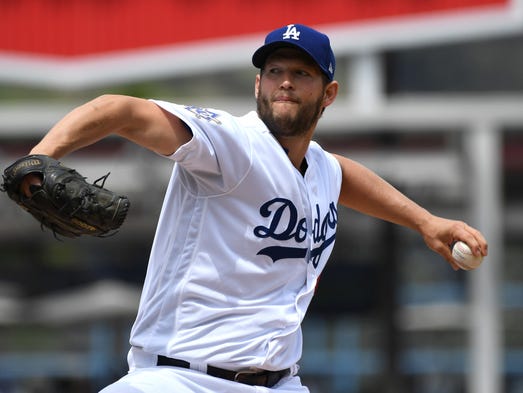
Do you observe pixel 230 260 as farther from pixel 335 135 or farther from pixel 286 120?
pixel 335 135

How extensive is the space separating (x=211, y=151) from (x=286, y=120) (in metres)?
0.42

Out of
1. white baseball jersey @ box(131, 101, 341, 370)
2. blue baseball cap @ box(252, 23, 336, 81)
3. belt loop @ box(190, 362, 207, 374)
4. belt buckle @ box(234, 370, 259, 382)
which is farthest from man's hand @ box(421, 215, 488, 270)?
belt loop @ box(190, 362, 207, 374)

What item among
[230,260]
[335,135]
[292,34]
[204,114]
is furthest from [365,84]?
[204,114]

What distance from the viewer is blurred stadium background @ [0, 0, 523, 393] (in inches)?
374

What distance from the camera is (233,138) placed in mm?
3352

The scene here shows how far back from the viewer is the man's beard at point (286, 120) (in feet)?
11.8

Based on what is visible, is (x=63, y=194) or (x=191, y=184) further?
(x=191, y=184)

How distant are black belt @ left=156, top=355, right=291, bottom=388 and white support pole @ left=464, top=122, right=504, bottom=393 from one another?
631 cm

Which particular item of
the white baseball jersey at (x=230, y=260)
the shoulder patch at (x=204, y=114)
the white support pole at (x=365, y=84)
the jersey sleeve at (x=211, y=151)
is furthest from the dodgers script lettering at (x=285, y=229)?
the white support pole at (x=365, y=84)

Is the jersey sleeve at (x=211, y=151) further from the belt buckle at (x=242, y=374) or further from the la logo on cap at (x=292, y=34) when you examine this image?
the belt buckle at (x=242, y=374)

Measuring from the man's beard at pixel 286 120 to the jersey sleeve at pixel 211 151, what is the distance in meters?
0.19

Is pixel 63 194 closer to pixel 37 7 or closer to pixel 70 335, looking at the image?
pixel 37 7

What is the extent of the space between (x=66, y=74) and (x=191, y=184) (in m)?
6.30

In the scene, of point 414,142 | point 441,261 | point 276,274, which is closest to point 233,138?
point 276,274
